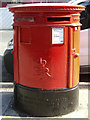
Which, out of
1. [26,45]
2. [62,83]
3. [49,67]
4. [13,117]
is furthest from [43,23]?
[13,117]

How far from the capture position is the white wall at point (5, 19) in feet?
56.9

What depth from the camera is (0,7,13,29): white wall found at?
683 inches

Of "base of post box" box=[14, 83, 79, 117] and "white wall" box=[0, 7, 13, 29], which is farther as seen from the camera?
"white wall" box=[0, 7, 13, 29]

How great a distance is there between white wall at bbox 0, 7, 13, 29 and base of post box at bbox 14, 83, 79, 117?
46.6ft

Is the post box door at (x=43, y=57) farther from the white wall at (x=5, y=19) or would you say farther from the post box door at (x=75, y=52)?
the white wall at (x=5, y=19)

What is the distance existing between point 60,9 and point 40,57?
78 cm

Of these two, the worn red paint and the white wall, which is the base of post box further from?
the white wall

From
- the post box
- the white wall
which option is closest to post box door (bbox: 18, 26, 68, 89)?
the post box

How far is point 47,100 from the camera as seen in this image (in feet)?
11.5

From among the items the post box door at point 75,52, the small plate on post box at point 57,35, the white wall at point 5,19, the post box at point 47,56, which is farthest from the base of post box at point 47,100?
the white wall at point 5,19

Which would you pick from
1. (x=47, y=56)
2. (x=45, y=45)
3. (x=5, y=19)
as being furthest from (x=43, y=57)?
(x=5, y=19)

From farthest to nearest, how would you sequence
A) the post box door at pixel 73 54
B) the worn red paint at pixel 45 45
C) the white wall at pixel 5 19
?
the white wall at pixel 5 19
the post box door at pixel 73 54
the worn red paint at pixel 45 45

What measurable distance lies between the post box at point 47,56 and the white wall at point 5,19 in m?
14.1

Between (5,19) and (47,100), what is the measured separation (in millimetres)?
15067
